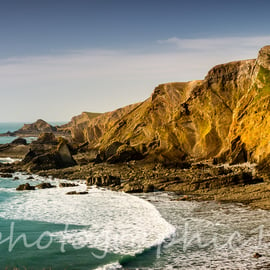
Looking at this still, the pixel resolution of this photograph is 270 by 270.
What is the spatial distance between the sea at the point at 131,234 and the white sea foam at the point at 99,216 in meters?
0.06

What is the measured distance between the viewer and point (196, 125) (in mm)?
64812

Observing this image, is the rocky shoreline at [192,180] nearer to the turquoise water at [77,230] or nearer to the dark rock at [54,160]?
the dark rock at [54,160]

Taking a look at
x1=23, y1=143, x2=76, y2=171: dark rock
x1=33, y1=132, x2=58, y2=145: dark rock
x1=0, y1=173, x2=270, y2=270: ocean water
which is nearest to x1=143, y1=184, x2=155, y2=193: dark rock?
x1=0, y1=173, x2=270, y2=270: ocean water

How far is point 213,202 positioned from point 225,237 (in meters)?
10.4

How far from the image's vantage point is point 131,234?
90.5 feet

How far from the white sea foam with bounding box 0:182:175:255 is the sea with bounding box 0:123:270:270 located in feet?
0.19

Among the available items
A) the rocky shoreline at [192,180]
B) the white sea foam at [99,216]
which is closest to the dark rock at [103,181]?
the rocky shoreline at [192,180]

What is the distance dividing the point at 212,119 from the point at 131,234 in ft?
126

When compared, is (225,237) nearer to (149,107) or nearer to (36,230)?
(36,230)

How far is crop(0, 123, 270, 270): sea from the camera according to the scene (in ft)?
72.6

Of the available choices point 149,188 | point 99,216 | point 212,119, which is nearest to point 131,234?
point 99,216

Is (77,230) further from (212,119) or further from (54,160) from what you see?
(54,160)

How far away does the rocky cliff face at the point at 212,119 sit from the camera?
166 feet

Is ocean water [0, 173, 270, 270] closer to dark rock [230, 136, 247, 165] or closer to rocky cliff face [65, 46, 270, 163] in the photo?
dark rock [230, 136, 247, 165]
